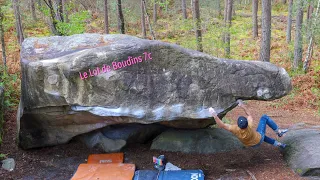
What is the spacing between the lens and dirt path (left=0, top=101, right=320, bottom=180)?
6.23m

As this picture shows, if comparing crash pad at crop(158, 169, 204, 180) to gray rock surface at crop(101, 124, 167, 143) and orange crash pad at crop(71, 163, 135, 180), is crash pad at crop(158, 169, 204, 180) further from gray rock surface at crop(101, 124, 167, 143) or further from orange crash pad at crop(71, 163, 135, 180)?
gray rock surface at crop(101, 124, 167, 143)

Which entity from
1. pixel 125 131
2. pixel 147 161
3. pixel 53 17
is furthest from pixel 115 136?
pixel 53 17

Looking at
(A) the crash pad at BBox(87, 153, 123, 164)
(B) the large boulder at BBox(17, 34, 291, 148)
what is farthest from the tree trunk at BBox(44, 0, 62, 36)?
(A) the crash pad at BBox(87, 153, 123, 164)

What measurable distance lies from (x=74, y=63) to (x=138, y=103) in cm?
153

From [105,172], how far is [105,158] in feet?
2.68

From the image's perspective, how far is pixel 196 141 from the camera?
7.41 m

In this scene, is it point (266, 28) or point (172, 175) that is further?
point (266, 28)

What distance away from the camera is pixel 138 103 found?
614 cm

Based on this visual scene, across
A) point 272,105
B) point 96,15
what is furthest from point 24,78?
point 96,15

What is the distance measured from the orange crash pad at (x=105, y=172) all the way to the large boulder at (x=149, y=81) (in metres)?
1.09

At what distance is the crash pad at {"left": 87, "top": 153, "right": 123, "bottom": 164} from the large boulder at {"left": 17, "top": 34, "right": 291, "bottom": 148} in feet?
3.93

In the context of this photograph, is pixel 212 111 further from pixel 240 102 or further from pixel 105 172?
pixel 105 172

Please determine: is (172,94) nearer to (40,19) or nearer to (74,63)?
(74,63)

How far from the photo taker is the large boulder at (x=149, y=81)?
6039 mm
